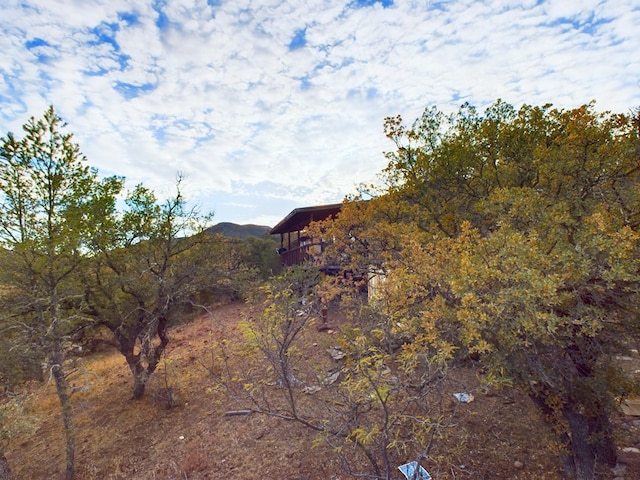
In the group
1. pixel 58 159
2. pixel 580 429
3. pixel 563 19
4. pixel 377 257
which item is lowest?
pixel 580 429

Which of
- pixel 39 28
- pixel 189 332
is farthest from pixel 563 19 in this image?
pixel 189 332

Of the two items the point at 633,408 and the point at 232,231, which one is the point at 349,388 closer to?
the point at 633,408

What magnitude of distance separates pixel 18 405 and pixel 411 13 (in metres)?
10.6

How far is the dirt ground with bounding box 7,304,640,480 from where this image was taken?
15.9 feet

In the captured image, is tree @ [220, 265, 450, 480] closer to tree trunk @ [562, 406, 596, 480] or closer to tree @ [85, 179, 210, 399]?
tree trunk @ [562, 406, 596, 480]

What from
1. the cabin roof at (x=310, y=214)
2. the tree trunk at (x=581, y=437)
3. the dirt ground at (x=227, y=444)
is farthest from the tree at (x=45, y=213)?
the cabin roof at (x=310, y=214)

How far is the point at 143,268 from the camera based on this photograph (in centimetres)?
777

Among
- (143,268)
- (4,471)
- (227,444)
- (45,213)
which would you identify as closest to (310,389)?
(227,444)

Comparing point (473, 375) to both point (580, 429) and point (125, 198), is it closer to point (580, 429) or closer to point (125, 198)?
point (580, 429)

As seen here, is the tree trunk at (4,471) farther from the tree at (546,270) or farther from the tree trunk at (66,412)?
the tree at (546,270)

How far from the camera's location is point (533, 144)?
5199 millimetres

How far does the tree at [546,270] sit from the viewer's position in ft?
9.20

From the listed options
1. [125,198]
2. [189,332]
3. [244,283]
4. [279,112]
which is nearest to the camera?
[125,198]

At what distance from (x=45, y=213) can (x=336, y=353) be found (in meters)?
8.10
